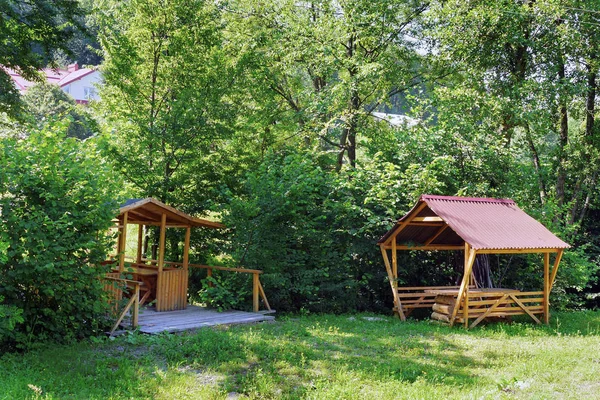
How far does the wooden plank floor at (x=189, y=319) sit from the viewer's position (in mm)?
10281

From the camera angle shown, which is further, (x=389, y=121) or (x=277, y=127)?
(x=389, y=121)

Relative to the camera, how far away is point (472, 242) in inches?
446

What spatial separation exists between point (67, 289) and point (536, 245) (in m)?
9.52

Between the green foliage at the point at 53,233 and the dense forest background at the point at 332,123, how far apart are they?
1.83 feet

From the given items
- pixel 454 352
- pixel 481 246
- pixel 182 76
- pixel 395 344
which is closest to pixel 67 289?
pixel 395 344

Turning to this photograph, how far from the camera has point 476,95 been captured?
1847 centimetres

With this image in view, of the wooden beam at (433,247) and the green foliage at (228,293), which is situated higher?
the wooden beam at (433,247)

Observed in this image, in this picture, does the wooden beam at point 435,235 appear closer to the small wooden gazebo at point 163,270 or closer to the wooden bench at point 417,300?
the wooden bench at point 417,300

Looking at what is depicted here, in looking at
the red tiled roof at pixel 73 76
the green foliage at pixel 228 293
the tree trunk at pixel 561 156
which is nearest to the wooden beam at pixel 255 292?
the green foliage at pixel 228 293

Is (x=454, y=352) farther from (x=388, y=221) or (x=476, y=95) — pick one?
(x=476, y=95)

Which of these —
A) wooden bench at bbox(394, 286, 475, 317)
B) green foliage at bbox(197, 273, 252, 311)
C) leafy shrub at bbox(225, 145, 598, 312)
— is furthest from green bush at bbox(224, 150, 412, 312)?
wooden bench at bbox(394, 286, 475, 317)

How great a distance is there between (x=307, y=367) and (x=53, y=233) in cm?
420

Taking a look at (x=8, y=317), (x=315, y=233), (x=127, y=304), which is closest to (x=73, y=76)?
(x=315, y=233)

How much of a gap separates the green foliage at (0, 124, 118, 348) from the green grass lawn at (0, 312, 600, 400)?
603mm
